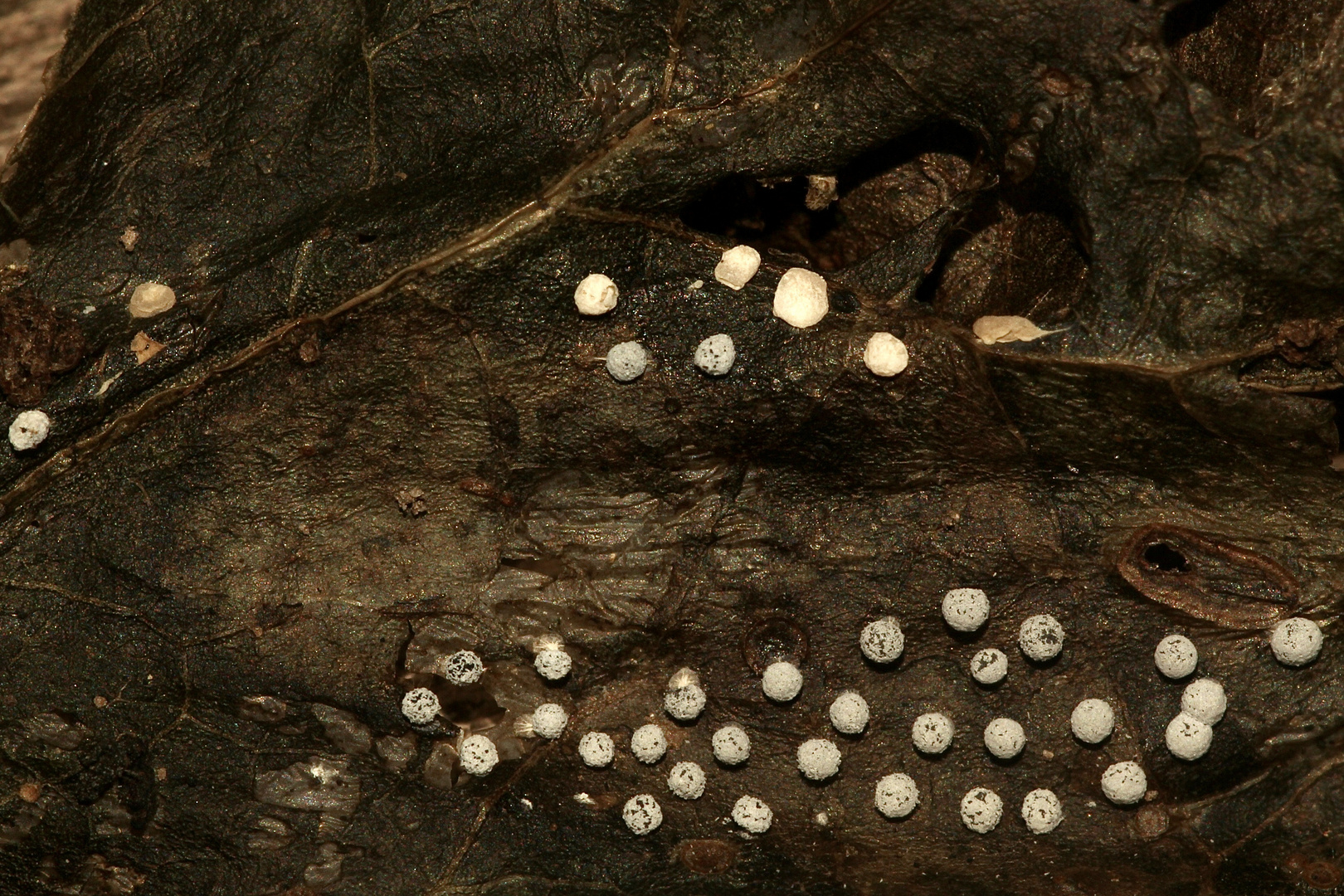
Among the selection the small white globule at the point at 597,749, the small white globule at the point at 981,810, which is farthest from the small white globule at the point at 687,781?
the small white globule at the point at 981,810

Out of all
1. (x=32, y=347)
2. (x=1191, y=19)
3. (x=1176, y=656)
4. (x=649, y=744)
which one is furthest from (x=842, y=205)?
(x=32, y=347)

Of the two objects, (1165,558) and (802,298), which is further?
(1165,558)

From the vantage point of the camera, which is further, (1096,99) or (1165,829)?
(1165,829)

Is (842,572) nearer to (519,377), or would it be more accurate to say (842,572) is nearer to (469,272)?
(519,377)

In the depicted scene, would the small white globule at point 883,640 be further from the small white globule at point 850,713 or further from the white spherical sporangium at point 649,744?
the white spherical sporangium at point 649,744

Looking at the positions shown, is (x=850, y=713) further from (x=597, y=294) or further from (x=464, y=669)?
(x=597, y=294)

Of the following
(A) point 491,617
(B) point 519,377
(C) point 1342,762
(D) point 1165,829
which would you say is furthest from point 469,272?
(C) point 1342,762
